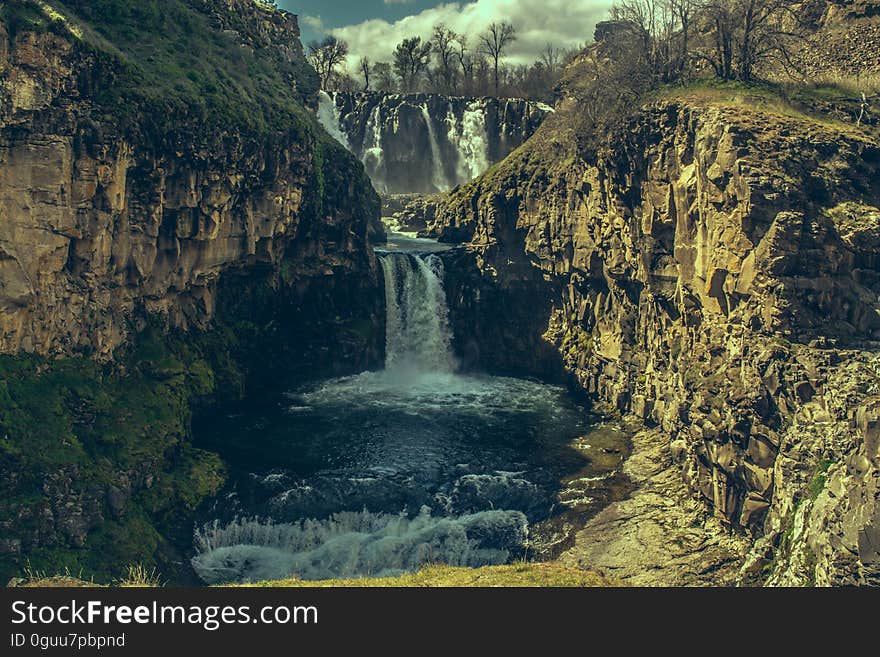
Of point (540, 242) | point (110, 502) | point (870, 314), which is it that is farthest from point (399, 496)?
point (540, 242)

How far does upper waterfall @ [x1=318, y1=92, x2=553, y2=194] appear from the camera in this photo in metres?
76.5

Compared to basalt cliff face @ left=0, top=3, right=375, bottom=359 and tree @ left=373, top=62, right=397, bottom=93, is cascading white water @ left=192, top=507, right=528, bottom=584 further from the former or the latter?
tree @ left=373, top=62, right=397, bottom=93

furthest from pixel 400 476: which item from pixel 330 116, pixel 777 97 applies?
pixel 330 116

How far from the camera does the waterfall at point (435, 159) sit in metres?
78.6

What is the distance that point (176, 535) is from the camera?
28531 millimetres

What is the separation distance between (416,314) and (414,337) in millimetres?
1633

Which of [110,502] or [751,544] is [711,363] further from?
[110,502]

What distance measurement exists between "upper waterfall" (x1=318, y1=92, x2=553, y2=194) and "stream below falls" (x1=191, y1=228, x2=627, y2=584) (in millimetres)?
36688

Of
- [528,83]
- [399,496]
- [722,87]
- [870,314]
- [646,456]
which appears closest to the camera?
[870,314]

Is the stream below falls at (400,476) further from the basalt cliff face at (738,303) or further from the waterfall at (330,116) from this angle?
the waterfall at (330,116)

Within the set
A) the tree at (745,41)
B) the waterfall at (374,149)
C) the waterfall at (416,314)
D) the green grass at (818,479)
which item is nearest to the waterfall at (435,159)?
the waterfall at (374,149)

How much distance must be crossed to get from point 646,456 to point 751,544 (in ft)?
32.2

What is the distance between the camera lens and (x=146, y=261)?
117 ft

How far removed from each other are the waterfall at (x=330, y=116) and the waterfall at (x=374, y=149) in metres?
2.52
